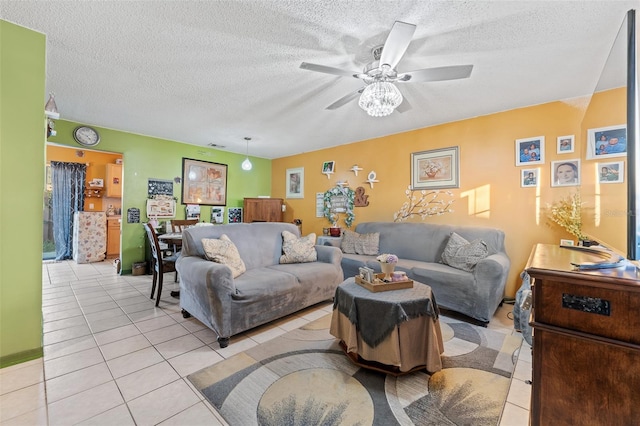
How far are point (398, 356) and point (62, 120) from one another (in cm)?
543

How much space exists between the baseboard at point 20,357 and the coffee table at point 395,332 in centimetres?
238

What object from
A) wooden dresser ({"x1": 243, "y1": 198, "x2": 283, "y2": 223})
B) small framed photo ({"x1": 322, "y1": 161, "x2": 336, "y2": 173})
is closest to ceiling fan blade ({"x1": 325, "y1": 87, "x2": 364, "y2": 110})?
small framed photo ({"x1": 322, "y1": 161, "x2": 336, "y2": 173})

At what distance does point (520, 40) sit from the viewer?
6.34 ft

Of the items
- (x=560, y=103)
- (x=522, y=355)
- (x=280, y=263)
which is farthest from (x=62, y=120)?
(x=560, y=103)

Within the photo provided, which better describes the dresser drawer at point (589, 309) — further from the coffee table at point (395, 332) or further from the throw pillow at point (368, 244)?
the throw pillow at point (368, 244)

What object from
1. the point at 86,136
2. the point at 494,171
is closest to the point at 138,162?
the point at 86,136

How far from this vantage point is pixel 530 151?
3.13 meters

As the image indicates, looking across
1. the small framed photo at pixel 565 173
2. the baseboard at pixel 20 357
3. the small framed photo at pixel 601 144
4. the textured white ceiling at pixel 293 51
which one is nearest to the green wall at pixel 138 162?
the textured white ceiling at pixel 293 51

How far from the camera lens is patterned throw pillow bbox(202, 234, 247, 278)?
2.57 m

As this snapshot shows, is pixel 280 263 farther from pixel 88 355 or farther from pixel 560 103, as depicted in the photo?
pixel 560 103

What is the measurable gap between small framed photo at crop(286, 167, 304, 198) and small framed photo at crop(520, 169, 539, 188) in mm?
3950

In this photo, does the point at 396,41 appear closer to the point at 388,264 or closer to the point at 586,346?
the point at 388,264

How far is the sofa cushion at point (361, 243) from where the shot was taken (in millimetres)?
3959

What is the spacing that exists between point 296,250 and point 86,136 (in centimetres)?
382
